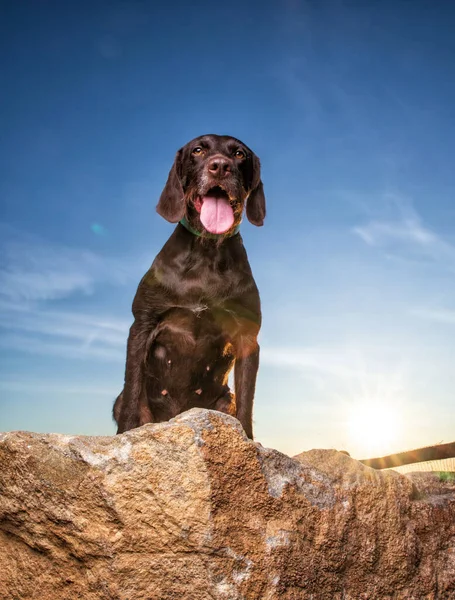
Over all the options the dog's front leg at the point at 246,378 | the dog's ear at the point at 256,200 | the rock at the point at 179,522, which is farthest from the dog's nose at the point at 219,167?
the rock at the point at 179,522

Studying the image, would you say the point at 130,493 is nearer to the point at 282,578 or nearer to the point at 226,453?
the point at 226,453

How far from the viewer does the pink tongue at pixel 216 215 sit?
4797 mm

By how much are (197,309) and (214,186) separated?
1008mm

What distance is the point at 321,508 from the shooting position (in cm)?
279

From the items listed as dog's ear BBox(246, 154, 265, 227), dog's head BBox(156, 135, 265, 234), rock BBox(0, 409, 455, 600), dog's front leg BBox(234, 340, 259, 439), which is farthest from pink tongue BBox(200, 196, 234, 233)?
rock BBox(0, 409, 455, 600)

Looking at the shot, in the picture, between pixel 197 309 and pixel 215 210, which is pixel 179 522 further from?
pixel 215 210

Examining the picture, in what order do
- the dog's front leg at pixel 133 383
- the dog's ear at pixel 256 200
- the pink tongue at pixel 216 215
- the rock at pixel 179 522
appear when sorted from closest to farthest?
1. the rock at pixel 179 522
2. the dog's front leg at pixel 133 383
3. the pink tongue at pixel 216 215
4. the dog's ear at pixel 256 200

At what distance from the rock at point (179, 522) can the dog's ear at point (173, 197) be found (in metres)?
2.66

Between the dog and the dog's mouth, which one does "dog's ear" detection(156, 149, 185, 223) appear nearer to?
the dog

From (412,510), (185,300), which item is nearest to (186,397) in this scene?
(185,300)

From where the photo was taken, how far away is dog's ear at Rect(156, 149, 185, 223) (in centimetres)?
508

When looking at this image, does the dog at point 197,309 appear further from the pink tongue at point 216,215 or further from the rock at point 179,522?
the rock at point 179,522

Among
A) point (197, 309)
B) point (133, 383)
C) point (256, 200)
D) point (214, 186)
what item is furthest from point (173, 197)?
point (133, 383)

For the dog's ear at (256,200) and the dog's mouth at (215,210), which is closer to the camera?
the dog's mouth at (215,210)
